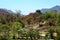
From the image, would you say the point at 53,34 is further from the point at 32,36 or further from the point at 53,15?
the point at 53,15

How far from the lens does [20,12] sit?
44.5 meters

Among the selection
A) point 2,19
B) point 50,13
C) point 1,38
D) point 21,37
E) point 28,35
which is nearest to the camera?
point 1,38

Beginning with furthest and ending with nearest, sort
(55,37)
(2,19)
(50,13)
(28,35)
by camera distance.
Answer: (50,13) → (2,19) → (55,37) → (28,35)

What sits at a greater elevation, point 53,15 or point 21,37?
point 53,15

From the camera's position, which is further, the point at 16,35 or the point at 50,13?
the point at 50,13

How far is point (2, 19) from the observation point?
3600 centimetres

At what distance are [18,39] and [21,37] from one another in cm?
37

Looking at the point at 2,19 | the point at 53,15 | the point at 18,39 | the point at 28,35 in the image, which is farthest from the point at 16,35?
the point at 53,15

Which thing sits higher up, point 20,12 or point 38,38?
point 20,12

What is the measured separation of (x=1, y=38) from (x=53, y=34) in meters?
8.10

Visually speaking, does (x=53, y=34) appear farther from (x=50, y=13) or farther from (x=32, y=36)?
(x=50, y=13)

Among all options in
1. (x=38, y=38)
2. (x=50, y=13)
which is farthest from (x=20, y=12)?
(x=38, y=38)

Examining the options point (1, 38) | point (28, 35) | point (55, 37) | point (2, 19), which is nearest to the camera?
point (1, 38)

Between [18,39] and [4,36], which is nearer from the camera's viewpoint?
[4,36]
